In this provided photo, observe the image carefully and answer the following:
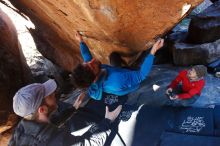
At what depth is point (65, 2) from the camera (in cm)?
381

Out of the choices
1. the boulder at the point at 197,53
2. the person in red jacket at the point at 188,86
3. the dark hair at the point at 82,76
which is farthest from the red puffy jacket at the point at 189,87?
the dark hair at the point at 82,76

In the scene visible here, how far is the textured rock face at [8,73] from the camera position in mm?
5531

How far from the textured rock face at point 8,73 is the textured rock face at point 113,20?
2.87ft

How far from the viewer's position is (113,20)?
12.6ft

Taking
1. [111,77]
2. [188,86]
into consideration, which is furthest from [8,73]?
[188,86]

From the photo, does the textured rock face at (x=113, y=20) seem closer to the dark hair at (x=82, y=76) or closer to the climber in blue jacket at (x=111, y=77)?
the climber in blue jacket at (x=111, y=77)

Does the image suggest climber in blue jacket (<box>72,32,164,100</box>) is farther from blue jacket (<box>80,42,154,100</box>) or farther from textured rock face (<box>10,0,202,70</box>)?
Result: textured rock face (<box>10,0,202,70</box>)

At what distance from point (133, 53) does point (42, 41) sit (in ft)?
8.97

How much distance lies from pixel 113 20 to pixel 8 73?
262 centimetres

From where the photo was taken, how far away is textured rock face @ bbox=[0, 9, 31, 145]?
553cm

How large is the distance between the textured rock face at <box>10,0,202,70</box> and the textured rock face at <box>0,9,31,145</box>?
0.88m

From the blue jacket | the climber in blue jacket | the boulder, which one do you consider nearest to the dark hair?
the climber in blue jacket

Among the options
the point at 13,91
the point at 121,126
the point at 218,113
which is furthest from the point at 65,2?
the point at 13,91

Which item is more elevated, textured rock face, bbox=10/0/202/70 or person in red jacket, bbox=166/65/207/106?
textured rock face, bbox=10/0/202/70
